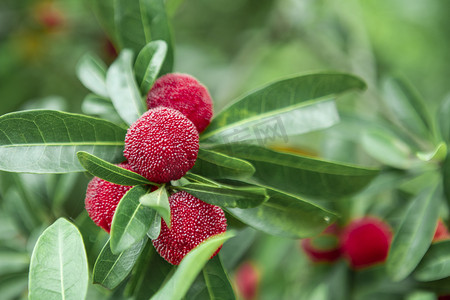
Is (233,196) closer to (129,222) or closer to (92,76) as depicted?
(129,222)

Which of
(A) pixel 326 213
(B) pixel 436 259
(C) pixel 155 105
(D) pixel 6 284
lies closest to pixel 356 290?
(B) pixel 436 259

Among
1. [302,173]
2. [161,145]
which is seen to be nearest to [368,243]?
[302,173]

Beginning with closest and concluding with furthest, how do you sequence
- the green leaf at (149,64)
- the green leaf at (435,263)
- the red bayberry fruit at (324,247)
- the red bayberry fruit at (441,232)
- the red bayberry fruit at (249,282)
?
the green leaf at (149,64)
the green leaf at (435,263)
the red bayberry fruit at (441,232)
the red bayberry fruit at (324,247)
the red bayberry fruit at (249,282)

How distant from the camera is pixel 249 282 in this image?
155 cm

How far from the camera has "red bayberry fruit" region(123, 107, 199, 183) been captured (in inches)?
25.5

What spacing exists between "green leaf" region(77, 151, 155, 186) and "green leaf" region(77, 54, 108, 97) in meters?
0.27

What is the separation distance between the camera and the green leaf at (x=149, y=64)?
750 mm

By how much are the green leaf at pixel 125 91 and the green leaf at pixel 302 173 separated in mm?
147

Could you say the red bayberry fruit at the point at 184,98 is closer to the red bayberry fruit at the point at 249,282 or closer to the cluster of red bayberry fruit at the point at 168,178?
the cluster of red bayberry fruit at the point at 168,178

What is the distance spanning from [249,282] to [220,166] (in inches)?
37.1

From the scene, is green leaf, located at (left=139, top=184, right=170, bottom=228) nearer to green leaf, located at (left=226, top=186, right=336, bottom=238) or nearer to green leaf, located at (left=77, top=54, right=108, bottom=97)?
green leaf, located at (left=226, top=186, right=336, bottom=238)

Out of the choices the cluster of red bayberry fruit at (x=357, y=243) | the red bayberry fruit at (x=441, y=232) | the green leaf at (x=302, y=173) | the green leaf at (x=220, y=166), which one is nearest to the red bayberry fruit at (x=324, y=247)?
the cluster of red bayberry fruit at (x=357, y=243)

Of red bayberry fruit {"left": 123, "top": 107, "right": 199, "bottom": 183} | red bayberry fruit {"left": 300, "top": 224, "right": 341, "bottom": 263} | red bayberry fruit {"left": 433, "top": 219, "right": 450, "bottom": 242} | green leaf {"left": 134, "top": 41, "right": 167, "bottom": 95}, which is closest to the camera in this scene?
red bayberry fruit {"left": 123, "top": 107, "right": 199, "bottom": 183}

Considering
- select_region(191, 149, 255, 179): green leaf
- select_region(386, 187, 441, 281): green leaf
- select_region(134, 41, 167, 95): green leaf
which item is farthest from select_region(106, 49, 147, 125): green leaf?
select_region(386, 187, 441, 281): green leaf
